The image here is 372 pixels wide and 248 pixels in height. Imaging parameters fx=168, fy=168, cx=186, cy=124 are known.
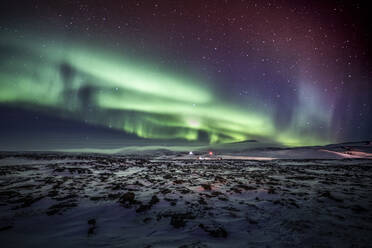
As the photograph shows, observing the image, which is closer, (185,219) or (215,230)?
(215,230)

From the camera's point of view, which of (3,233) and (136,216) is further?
(136,216)

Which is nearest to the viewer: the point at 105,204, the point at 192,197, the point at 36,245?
the point at 36,245

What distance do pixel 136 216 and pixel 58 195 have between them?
541 centimetres

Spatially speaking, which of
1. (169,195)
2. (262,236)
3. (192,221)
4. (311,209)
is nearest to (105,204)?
(169,195)

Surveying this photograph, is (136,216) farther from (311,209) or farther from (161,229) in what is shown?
(311,209)

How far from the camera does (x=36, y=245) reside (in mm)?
4305

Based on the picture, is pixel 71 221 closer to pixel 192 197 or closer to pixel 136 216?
pixel 136 216

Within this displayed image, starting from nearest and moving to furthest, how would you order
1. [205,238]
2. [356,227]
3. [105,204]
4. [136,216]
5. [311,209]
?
[205,238], [356,227], [136,216], [311,209], [105,204]

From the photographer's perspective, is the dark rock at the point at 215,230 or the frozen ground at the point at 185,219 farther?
the dark rock at the point at 215,230

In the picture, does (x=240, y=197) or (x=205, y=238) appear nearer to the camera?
(x=205, y=238)

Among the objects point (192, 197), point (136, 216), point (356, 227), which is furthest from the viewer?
point (192, 197)

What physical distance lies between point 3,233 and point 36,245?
4.92ft

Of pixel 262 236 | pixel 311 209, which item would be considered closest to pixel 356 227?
pixel 311 209

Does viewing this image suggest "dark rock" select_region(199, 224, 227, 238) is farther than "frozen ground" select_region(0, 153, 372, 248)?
Yes
